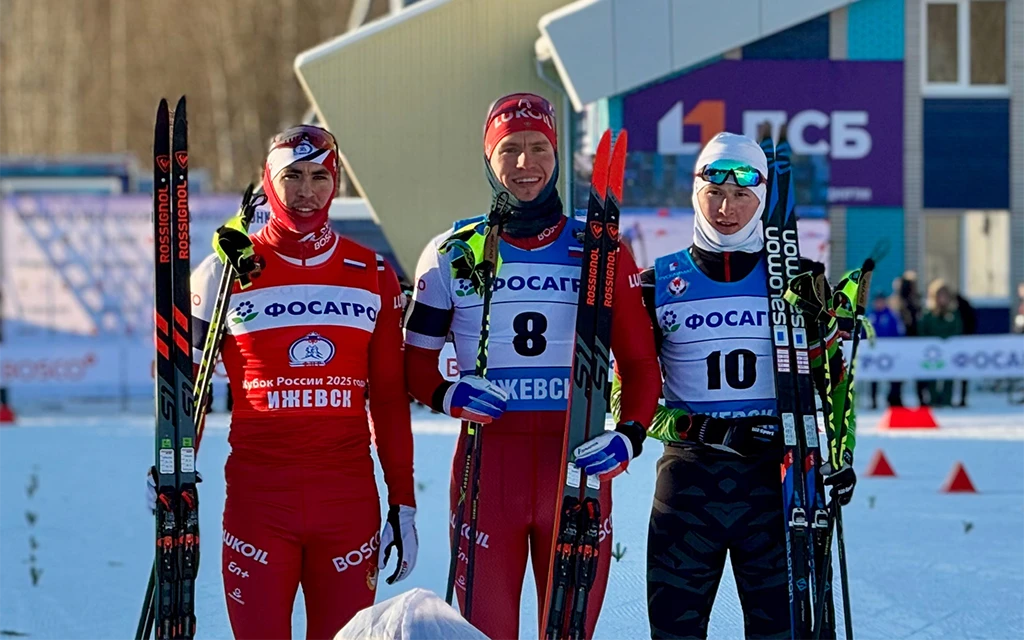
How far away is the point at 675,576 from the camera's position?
14.6 ft

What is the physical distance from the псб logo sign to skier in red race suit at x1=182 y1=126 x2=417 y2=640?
1463cm

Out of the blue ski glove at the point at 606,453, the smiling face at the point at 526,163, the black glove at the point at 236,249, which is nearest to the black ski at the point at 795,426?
the blue ski glove at the point at 606,453

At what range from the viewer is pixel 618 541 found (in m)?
5.79

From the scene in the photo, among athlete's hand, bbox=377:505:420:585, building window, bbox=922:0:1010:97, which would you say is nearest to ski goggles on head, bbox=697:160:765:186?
athlete's hand, bbox=377:505:420:585

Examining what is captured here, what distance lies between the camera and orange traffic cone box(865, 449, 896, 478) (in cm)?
1077

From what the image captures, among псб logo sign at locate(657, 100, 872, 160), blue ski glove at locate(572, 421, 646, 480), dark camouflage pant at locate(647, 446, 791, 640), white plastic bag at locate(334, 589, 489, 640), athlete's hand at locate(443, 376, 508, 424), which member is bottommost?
dark camouflage pant at locate(647, 446, 791, 640)

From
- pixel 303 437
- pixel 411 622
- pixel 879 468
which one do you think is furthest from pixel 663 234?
pixel 411 622

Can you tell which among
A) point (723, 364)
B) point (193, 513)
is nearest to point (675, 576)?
point (723, 364)

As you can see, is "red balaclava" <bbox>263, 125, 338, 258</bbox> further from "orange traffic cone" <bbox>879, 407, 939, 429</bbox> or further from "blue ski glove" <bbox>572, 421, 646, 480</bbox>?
"orange traffic cone" <bbox>879, 407, 939, 429</bbox>

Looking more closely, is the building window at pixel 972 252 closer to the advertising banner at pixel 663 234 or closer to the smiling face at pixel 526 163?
the advertising banner at pixel 663 234

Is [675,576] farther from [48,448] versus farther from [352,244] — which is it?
[48,448]

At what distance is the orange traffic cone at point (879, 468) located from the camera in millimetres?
10766

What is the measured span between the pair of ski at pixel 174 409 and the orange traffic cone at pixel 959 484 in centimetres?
693

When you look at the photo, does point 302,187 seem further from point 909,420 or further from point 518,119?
point 909,420
